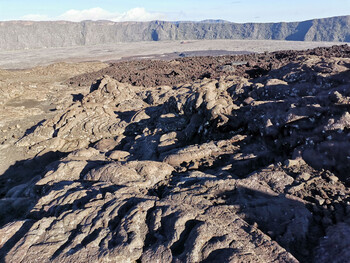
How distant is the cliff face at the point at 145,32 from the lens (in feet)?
368

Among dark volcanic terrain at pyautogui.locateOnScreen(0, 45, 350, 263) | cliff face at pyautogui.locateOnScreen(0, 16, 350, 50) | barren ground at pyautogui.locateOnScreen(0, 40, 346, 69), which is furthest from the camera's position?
cliff face at pyautogui.locateOnScreen(0, 16, 350, 50)

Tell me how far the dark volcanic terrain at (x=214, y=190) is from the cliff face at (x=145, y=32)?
125732 mm

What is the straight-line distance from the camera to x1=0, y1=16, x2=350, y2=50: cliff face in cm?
11206

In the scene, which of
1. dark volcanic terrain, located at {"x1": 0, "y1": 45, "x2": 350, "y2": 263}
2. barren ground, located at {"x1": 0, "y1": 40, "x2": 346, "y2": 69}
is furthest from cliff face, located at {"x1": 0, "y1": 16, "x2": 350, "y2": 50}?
dark volcanic terrain, located at {"x1": 0, "y1": 45, "x2": 350, "y2": 263}

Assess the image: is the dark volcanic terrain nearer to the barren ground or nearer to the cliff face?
the barren ground

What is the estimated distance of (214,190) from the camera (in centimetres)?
561

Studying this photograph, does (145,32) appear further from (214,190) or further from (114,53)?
(214,190)

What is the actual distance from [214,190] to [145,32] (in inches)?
6225

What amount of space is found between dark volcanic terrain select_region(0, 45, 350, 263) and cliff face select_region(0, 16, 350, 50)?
125732mm

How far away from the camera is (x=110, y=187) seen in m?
6.29

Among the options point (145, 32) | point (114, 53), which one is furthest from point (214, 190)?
point (145, 32)

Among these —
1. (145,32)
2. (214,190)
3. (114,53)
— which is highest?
(145,32)

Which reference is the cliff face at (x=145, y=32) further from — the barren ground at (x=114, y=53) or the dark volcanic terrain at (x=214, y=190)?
the dark volcanic terrain at (x=214, y=190)

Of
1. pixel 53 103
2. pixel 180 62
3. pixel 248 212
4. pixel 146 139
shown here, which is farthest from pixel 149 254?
pixel 180 62
